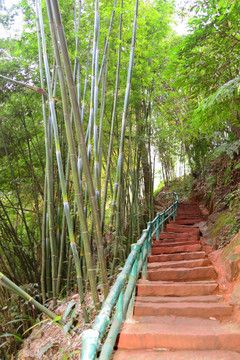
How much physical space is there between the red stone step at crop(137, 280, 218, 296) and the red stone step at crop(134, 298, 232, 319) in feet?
1.01

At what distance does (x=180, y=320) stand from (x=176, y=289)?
20.9 inches

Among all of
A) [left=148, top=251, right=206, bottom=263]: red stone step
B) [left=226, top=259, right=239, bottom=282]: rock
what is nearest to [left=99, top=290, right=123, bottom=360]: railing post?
[left=226, top=259, right=239, bottom=282]: rock

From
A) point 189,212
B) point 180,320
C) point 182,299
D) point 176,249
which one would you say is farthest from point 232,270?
point 189,212

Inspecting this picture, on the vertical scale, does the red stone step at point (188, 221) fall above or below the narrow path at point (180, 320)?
above

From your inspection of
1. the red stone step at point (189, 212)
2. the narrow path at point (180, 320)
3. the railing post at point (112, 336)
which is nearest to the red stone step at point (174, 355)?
the narrow path at point (180, 320)

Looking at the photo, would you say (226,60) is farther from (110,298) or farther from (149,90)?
(110,298)

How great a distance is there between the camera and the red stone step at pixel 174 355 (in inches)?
64.1

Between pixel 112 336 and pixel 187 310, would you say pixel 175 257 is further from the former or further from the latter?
pixel 112 336

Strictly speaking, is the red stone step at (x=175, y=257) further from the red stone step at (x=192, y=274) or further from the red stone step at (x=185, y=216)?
the red stone step at (x=185, y=216)

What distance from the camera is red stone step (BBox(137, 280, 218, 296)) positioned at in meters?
2.66

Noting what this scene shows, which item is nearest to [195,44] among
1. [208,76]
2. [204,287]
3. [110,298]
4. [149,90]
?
[208,76]

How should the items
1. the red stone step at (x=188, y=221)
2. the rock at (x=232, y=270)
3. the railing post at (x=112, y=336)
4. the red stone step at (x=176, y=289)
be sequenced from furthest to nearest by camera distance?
the red stone step at (x=188, y=221), the rock at (x=232, y=270), the red stone step at (x=176, y=289), the railing post at (x=112, y=336)

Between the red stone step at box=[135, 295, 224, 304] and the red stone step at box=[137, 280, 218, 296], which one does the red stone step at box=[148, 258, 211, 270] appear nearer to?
the red stone step at box=[137, 280, 218, 296]

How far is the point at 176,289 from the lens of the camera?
268 cm
